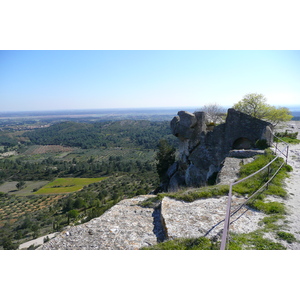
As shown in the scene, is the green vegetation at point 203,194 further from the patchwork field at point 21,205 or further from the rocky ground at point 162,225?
the patchwork field at point 21,205

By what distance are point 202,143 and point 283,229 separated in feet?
52.0

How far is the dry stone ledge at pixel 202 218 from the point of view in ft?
16.8

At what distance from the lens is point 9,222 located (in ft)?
156

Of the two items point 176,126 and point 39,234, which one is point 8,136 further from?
point 176,126

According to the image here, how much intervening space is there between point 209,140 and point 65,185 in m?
67.8

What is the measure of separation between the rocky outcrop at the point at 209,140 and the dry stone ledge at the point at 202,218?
736 cm

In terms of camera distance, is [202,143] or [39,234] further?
[39,234]

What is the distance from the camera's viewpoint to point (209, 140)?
64.7 feet

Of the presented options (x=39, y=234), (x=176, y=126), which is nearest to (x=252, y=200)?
(x=176, y=126)

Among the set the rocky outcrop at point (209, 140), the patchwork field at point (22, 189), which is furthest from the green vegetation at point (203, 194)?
the patchwork field at point (22, 189)

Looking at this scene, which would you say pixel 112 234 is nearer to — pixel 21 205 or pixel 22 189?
pixel 21 205

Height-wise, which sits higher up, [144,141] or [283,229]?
[283,229]

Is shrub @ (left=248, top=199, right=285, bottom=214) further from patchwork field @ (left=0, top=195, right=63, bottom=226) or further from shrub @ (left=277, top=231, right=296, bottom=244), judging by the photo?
patchwork field @ (left=0, top=195, right=63, bottom=226)

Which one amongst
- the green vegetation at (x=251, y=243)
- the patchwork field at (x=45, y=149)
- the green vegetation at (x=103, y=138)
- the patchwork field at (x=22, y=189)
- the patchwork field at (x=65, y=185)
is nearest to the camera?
the green vegetation at (x=251, y=243)
